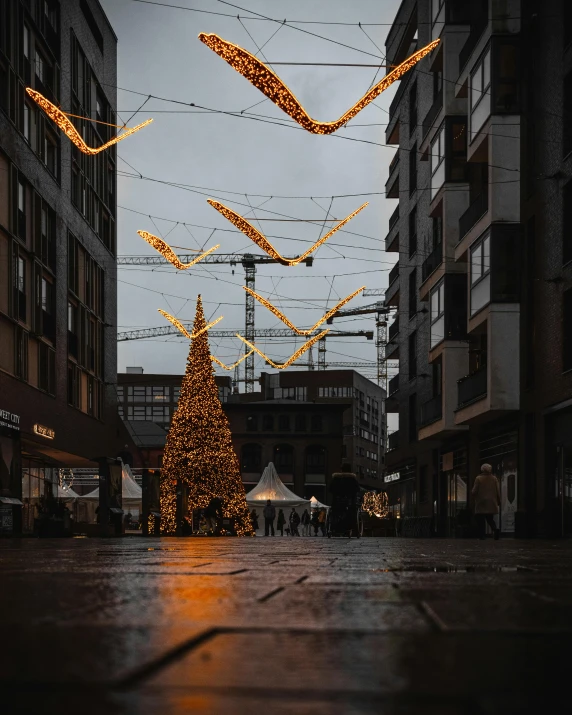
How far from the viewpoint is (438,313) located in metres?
38.6

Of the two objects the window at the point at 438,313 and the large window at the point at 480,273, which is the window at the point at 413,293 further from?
the large window at the point at 480,273

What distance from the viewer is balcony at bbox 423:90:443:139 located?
3891 centimetres

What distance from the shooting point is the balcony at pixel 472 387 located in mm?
32344

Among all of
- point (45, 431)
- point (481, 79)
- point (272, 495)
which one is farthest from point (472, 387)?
point (272, 495)

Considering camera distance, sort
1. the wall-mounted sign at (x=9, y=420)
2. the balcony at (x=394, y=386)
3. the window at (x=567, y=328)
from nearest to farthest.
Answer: the window at (x=567, y=328)
the wall-mounted sign at (x=9, y=420)
the balcony at (x=394, y=386)

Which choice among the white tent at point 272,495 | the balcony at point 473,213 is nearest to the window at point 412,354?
the white tent at point 272,495

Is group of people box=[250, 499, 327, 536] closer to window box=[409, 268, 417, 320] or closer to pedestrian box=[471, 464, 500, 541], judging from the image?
window box=[409, 268, 417, 320]

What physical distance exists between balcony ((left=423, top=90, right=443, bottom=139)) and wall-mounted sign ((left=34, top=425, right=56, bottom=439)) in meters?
17.8

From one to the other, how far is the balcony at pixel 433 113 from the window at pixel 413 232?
23.6 ft

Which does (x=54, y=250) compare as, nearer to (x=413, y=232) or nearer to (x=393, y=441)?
(x=413, y=232)

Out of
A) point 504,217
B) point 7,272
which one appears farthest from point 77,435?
point 504,217

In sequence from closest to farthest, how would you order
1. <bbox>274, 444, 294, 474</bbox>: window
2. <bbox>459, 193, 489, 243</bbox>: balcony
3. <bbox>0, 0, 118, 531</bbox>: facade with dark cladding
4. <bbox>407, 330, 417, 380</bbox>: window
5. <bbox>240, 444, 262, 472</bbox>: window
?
<bbox>459, 193, 489, 243</bbox>: balcony
<bbox>0, 0, 118, 531</bbox>: facade with dark cladding
<bbox>407, 330, 417, 380</bbox>: window
<bbox>274, 444, 294, 474</bbox>: window
<bbox>240, 444, 262, 472</bbox>: window

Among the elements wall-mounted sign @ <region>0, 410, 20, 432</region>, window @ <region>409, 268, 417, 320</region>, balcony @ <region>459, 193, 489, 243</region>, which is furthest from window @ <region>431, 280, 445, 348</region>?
wall-mounted sign @ <region>0, 410, 20, 432</region>

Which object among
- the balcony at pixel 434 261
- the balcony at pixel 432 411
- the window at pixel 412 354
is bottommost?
the balcony at pixel 432 411
